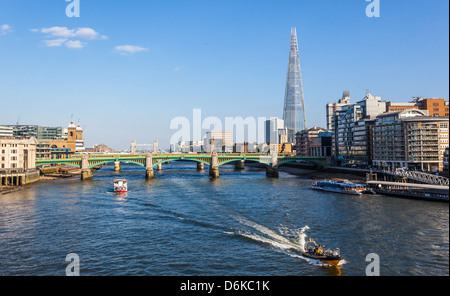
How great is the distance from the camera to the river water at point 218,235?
26.7 m

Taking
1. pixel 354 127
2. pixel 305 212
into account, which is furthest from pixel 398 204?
pixel 354 127

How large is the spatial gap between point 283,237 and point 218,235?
7185 millimetres

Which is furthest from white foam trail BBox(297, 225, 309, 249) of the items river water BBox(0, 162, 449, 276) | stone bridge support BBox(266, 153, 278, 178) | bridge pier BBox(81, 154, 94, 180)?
bridge pier BBox(81, 154, 94, 180)

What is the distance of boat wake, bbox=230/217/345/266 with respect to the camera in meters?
29.8

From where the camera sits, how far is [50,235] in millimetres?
36031

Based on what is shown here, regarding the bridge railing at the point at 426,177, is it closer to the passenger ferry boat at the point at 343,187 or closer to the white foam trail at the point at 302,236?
the passenger ferry boat at the point at 343,187

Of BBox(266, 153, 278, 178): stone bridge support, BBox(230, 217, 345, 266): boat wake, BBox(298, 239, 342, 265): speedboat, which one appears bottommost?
BBox(230, 217, 345, 266): boat wake

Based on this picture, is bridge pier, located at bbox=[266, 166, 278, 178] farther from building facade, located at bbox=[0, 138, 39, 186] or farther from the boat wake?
building facade, located at bbox=[0, 138, 39, 186]

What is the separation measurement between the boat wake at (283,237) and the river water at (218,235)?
0.11 m

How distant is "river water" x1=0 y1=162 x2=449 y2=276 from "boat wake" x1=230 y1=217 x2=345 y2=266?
0.34 feet

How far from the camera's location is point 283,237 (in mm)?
34375

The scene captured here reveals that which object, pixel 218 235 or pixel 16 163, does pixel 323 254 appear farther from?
pixel 16 163
